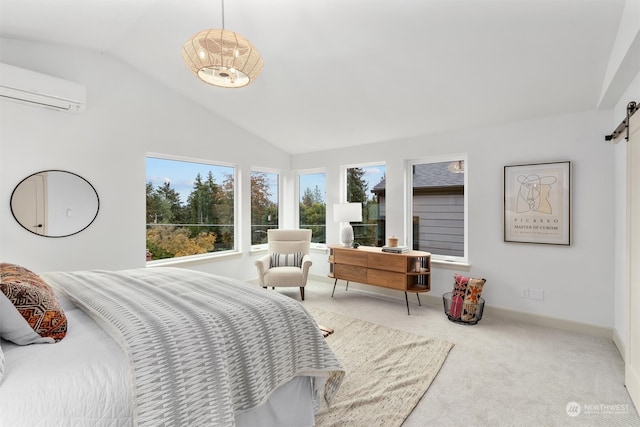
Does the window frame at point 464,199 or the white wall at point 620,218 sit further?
the window frame at point 464,199

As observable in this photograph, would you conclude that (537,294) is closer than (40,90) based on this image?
No

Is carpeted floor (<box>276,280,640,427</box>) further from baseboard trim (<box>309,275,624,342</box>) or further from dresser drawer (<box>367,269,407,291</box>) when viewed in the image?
dresser drawer (<box>367,269,407,291</box>)

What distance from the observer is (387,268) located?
3713mm

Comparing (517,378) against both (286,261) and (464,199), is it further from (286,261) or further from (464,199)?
(286,261)

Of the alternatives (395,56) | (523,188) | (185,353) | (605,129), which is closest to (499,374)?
(523,188)

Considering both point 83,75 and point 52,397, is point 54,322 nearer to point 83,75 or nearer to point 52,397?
point 52,397

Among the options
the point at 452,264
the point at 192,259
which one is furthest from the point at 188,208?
the point at 452,264

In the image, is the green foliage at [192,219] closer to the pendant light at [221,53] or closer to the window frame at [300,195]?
the window frame at [300,195]

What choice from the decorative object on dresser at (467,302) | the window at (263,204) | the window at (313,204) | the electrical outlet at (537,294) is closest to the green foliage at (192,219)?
the window at (263,204)

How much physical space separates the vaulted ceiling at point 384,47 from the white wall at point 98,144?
0.20 metres

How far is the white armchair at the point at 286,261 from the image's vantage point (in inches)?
160

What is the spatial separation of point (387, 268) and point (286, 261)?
57.7 inches

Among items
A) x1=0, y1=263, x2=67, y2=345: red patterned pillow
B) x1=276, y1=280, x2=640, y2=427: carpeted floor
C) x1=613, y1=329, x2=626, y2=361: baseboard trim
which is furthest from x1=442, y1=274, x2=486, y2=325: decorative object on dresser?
x1=0, y1=263, x2=67, y2=345: red patterned pillow

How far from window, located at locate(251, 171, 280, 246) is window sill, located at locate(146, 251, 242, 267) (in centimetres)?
54
